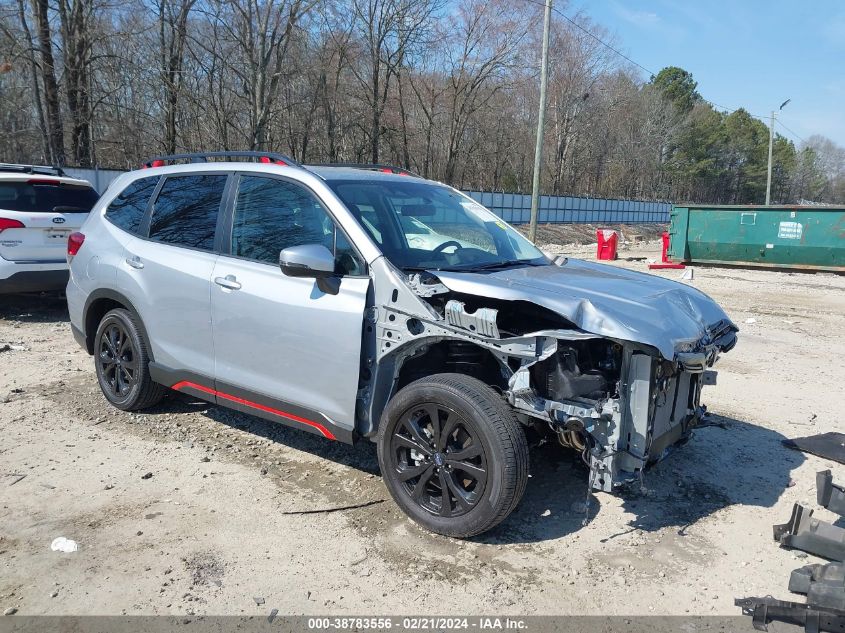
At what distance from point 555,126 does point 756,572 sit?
54126 millimetres

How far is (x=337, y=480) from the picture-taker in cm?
421

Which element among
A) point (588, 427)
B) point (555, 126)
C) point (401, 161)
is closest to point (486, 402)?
point (588, 427)

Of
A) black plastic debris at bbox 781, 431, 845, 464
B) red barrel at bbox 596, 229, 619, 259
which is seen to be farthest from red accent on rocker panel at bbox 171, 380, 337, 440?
red barrel at bbox 596, 229, 619, 259

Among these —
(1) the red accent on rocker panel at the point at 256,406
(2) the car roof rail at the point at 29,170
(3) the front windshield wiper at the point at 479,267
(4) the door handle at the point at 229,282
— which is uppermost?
(2) the car roof rail at the point at 29,170

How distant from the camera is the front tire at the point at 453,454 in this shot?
3.24 metres

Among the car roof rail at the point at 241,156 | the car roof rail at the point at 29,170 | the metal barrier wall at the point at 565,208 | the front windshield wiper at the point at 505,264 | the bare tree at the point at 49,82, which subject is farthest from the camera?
the metal barrier wall at the point at 565,208

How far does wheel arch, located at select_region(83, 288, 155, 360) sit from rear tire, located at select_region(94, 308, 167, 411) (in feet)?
0.16

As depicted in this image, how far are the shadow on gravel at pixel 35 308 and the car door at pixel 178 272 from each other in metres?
4.77

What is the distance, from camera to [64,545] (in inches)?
134

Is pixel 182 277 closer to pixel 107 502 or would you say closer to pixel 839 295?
pixel 107 502

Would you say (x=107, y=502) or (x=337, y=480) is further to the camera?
(x=337, y=480)

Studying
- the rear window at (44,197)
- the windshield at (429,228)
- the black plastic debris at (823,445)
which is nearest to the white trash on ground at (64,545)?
the windshield at (429,228)

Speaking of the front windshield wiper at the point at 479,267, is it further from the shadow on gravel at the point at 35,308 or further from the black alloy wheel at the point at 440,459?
the shadow on gravel at the point at 35,308

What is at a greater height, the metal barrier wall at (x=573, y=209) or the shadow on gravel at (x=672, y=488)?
the metal barrier wall at (x=573, y=209)
